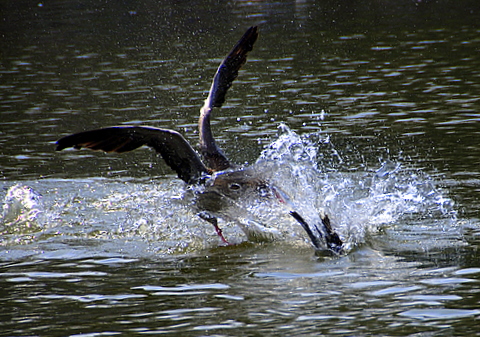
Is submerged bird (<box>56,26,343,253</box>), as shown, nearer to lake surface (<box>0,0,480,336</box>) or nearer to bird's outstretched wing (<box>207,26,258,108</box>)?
bird's outstretched wing (<box>207,26,258,108</box>)

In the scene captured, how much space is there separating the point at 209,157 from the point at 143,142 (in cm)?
138

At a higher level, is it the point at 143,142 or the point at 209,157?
the point at 143,142

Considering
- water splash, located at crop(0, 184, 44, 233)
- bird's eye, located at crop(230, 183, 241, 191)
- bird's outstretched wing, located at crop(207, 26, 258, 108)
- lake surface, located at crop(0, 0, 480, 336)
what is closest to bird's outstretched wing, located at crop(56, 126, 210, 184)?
bird's eye, located at crop(230, 183, 241, 191)

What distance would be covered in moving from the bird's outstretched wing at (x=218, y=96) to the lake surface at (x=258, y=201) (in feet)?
1.79

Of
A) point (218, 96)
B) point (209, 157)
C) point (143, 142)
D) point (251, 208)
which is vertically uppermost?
point (218, 96)

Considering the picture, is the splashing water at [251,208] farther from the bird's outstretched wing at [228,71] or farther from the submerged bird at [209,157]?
the bird's outstretched wing at [228,71]

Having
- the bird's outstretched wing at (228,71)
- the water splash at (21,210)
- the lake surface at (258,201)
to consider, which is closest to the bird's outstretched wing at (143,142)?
the lake surface at (258,201)

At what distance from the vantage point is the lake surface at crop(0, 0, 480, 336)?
6.94m

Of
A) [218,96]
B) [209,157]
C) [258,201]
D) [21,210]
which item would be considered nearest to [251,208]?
[258,201]

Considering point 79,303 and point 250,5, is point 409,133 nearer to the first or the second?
point 79,303

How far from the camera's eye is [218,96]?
10773 millimetres

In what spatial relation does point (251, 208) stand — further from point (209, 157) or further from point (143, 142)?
point (143, 142)

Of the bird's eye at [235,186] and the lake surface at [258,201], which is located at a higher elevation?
the bird's eye at [235,186]

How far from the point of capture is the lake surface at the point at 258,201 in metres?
6.94
